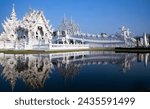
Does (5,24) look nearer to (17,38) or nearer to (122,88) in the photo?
(17,38)

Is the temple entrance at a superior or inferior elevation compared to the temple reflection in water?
superior

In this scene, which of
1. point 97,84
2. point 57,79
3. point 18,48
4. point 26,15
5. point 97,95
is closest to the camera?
point 97,95

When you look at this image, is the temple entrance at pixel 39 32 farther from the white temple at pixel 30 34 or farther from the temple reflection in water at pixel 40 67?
the temple reflection in water at pixel 40 67

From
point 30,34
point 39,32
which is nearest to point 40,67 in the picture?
point 30,34

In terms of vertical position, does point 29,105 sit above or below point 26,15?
below

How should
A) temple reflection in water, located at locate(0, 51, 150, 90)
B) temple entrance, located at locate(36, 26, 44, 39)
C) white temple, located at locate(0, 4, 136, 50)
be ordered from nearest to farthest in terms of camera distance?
temple reflection in water, located at locate(0, 51, 150, 90)
white temple, located at locate(0, 4, 136, 50)
temple entrance, located at locate(36, 26, 44, 39)

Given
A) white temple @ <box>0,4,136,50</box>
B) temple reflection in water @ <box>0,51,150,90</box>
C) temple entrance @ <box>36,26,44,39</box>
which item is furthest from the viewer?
temple entrance @ <box>36,26,44,39</box>

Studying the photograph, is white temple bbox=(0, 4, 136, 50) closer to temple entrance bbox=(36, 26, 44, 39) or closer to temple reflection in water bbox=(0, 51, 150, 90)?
temple entrance bbox=(36, 26, 44, 39)

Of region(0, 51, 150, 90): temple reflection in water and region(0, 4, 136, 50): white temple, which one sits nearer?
region(0, 51, 150, 90): temple reflection in water

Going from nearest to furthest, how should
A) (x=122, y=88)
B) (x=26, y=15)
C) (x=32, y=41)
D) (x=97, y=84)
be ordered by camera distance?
(x=122, y=88) < (x=97, y=84) < (x=32, y=41) < (x=26, y=15)

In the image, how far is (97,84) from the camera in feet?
10.5

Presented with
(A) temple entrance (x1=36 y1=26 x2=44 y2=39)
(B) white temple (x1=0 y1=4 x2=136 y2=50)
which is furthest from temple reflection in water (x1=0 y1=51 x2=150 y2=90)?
(A) temple entrance (x1=36 y1=26 x2=44 y2=39)

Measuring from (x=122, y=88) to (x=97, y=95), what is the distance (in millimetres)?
596

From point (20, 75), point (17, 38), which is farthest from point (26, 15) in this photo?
point (20, 75)
